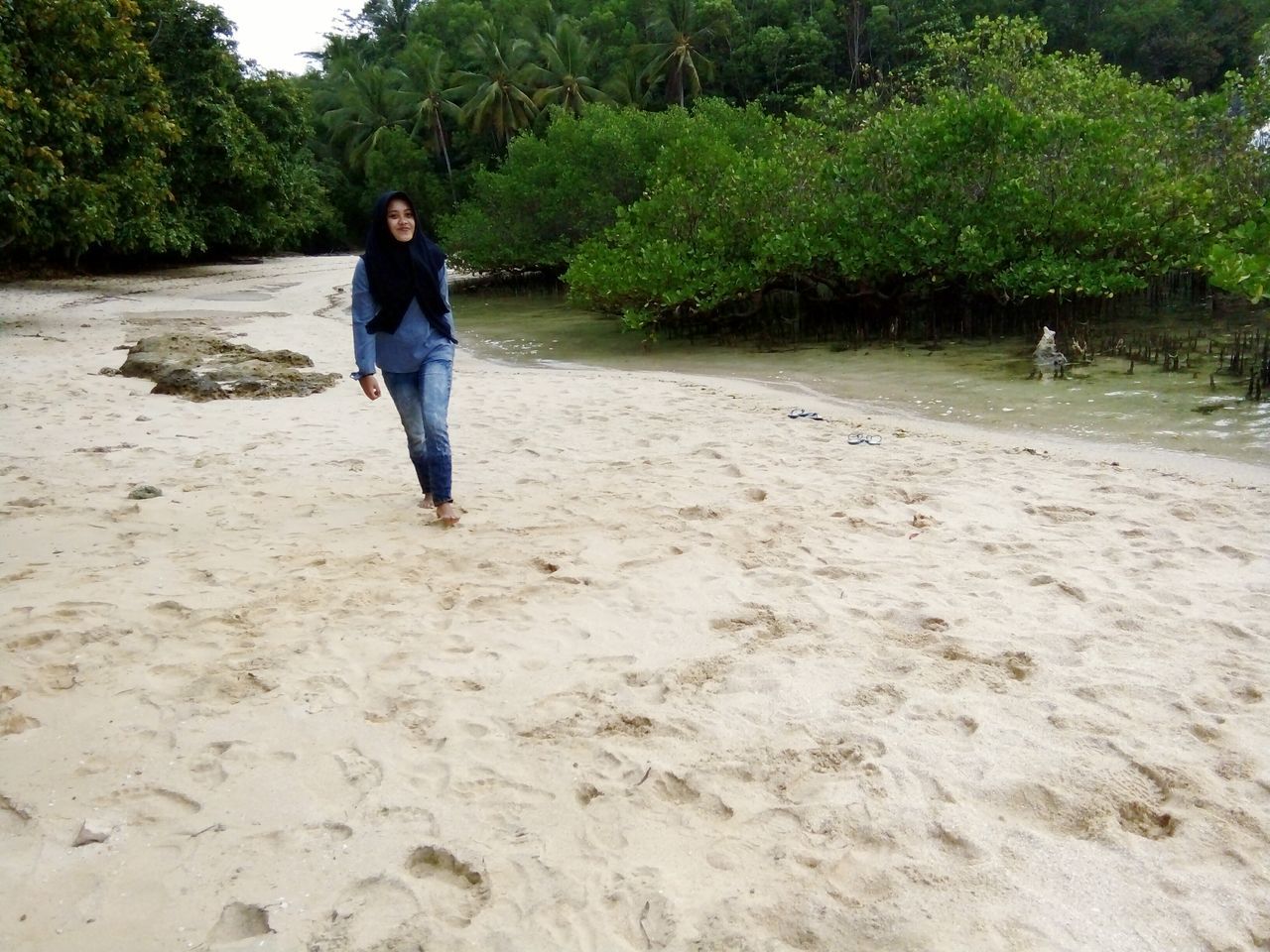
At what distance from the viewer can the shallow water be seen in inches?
312

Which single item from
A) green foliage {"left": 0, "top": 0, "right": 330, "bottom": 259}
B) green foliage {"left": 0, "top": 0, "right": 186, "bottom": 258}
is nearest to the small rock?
green foliage {"left": 0, "top": 0, "right": 186, "bottom": 258}

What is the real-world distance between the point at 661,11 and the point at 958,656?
137 ft

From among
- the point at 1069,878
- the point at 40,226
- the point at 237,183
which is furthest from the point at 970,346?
the point at 237,183

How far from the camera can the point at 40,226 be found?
57.2 ft

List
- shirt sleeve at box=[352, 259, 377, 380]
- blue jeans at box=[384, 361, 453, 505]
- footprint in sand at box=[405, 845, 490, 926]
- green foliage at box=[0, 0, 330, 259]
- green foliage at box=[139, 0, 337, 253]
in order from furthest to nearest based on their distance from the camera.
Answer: green foliage at box=[139, 0, 337, 253]
green foliage at box=[0, 0, 330, 259]
blue jeans at box=[384, 361, 453, 505]
shirt sleeve at box=[352, 259, 377, 380]
footprint in sand at box=[405, 845, 490, 926]

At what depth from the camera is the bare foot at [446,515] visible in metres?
4.90

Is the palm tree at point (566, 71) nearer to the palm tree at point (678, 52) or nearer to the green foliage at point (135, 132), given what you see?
the palm tree at point (678, 52)

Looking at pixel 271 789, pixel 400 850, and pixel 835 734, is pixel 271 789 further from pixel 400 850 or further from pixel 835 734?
pixel 835 734

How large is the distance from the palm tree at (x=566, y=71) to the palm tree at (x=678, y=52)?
2678 millimetres

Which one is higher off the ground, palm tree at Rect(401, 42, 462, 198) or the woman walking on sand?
palm tree at Rect(401, 42, 462, 198)

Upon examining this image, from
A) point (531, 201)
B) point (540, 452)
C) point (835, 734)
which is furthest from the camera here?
point (531, 201)

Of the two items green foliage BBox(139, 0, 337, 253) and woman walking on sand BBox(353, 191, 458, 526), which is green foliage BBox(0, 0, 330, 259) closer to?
green foliage BBox(139, 0, 337, 253)

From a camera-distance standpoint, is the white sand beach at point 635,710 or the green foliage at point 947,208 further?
the green foliage at point 947,208

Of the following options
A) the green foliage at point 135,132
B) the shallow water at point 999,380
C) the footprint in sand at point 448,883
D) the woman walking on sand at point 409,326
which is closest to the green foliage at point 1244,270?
the shallow water at point 999,380
